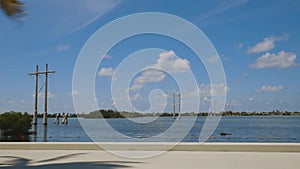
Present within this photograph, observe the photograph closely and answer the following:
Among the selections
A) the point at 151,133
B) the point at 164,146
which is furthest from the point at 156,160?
the point at 151,133

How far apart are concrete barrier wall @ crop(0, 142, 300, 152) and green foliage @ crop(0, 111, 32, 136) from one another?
51.8 ft

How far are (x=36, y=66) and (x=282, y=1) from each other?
2645cm

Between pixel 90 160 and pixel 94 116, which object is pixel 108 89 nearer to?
pixel 90 160

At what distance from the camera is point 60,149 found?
7.17 metres

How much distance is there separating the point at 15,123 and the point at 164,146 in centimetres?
2142

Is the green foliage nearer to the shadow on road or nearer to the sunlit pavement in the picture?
the sunlit pavement

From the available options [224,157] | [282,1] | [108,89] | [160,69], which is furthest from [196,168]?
[282,1]

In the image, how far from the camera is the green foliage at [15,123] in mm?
22777

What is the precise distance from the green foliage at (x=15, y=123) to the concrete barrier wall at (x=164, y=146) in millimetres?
15793

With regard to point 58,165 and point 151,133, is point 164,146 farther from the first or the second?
point 151,133

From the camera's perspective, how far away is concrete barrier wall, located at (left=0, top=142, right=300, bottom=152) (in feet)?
21.4

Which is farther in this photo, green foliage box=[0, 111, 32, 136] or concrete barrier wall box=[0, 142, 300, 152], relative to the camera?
green foliage box=[0, 111, 32, 136]

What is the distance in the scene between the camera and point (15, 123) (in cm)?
2567

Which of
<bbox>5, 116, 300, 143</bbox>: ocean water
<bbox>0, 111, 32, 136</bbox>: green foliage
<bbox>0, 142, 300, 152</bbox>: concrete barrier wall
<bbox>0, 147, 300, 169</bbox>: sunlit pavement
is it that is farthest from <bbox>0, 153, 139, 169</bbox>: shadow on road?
<bbox>0, 111, 32, 136</bbox>: green foliage
